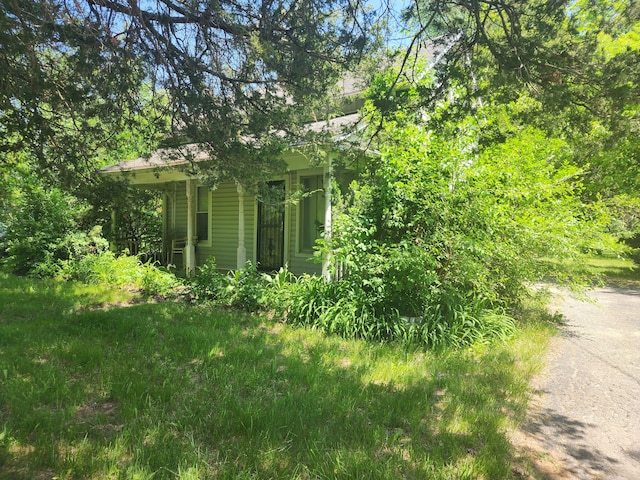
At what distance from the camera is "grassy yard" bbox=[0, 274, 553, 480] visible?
265cm

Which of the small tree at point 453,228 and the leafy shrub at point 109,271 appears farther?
the leafy shrub at point 109,271

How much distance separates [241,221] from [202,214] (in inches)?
132

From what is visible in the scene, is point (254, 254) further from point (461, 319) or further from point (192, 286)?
point (461, 319)

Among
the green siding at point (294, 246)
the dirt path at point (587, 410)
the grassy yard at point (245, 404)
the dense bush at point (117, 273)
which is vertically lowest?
the dirt path at point (587, 410)

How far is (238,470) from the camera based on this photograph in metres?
2.57

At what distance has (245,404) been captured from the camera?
11.1ft

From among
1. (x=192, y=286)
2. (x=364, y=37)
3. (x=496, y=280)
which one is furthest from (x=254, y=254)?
(x=364, y=37)

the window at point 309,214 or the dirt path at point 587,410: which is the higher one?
the window at point 309,214

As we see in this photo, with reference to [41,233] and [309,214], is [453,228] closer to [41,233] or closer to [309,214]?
[309,214]

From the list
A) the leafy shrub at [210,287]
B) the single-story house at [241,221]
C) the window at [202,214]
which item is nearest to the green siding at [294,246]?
the single-story house at [241,221]

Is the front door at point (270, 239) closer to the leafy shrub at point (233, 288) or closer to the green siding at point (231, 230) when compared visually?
the green siding at point (231, 230)

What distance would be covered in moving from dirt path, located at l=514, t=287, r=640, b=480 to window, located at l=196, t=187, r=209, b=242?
9.31 m

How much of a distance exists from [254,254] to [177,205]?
402 cm

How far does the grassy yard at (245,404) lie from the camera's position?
2648 millimetres
